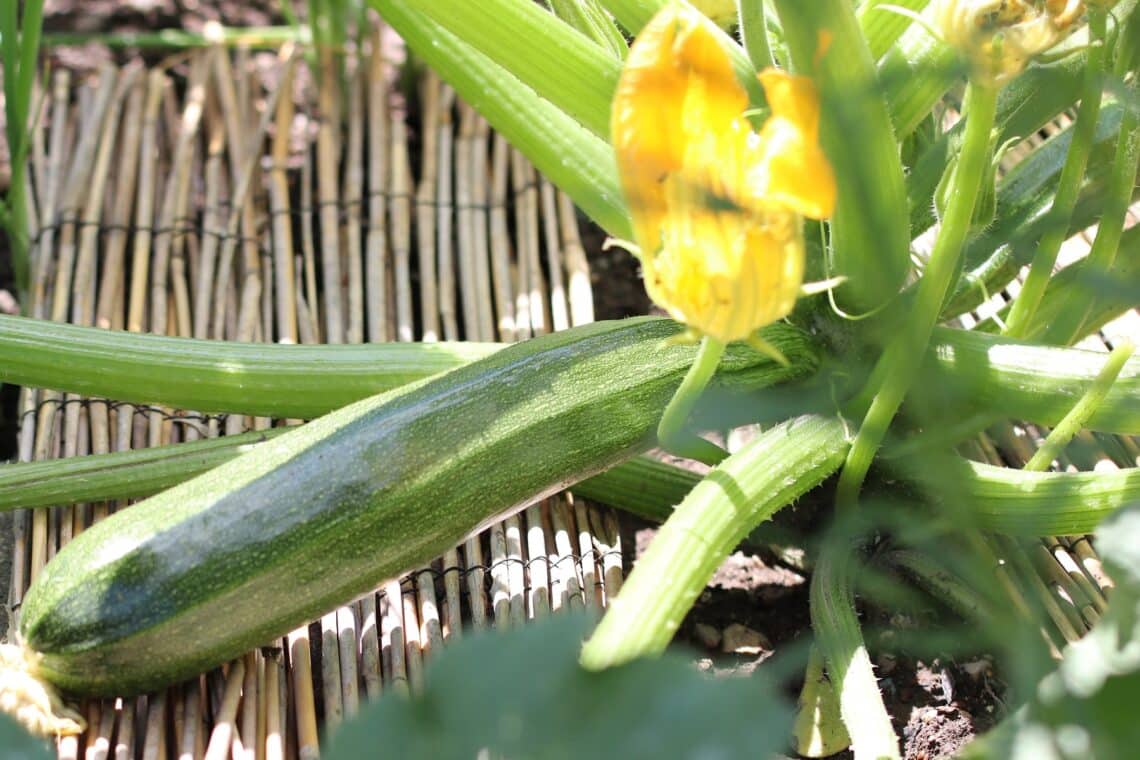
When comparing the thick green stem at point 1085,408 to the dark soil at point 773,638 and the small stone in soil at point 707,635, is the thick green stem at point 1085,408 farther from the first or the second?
the small stone in soil at point 707,635

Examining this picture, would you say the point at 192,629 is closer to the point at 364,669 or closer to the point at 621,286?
the point at 364,669

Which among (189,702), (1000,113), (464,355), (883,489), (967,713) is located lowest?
(967,713)

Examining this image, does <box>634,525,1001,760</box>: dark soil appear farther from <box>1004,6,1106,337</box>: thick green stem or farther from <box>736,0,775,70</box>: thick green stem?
<box>736,0,775,70</box>: thick green stem

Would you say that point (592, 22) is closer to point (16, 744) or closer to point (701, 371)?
point (701, 371)

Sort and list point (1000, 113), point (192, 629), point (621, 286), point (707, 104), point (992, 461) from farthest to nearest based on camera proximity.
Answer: point (621, 286) → point (992, 461) → point (1000, 113) → point (192, 629) → point (707, 104)

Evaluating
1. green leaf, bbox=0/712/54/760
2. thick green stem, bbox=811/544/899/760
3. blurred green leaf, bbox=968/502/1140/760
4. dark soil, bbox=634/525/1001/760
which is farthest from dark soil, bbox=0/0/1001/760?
green leaf, bbox=0/712/54/760

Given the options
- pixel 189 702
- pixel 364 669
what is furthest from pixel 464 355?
pixel 189 702

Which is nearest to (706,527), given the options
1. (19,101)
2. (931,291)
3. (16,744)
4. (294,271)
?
(931,291)
